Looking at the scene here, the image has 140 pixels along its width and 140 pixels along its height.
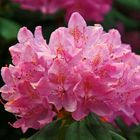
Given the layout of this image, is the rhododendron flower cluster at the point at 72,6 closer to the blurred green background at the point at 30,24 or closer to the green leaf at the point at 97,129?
the blurred green background at the point at 30,24

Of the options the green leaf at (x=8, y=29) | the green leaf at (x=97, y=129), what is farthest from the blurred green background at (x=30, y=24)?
the green leaf at (x=97, y=129)

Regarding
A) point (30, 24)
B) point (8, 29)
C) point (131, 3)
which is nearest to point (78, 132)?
point (8, 29)

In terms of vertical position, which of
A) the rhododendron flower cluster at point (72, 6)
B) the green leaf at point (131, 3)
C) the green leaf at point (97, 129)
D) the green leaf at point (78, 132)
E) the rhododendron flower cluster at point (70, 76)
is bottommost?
the green leaf at point (131, 3)

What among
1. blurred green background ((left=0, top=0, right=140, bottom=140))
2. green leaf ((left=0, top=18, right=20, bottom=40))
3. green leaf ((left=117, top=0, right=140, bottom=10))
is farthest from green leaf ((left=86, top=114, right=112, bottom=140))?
green leaf ((left=117, top=0, right=140, bottom=10))

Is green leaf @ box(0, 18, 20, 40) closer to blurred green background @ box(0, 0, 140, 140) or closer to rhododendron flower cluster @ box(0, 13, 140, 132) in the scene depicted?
blurred green background @ box(0, 0, 140, 140)

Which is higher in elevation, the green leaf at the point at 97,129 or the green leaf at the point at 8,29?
the green leaf at the point at 97,129

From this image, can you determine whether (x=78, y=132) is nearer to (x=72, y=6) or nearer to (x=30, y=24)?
(x=72, y=6)

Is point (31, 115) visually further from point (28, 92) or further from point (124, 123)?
point (124, 123)
